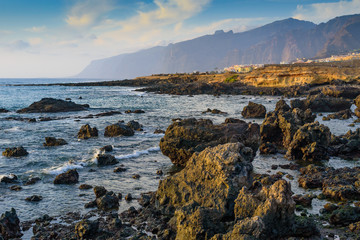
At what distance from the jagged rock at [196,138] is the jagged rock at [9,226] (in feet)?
30.9

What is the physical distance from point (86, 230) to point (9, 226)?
304 cm

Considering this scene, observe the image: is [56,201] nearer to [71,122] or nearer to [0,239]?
[0,239]

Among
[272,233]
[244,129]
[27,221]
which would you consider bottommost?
[27,221]

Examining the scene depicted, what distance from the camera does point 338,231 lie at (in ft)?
33.6

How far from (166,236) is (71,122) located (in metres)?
31.9

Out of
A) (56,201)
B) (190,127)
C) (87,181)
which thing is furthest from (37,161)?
(190,127)

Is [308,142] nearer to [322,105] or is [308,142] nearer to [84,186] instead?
[84,186]

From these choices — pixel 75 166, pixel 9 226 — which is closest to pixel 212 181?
pixel 9 226

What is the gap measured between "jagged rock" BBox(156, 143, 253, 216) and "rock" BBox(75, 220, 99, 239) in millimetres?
2885

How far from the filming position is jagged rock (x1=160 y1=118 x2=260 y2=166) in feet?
59.9

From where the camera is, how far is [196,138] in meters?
18.5

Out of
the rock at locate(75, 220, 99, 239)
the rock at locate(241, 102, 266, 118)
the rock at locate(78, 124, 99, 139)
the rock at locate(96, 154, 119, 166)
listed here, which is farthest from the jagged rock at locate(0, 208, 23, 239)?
the rock at locate(241, 102, 266, 118)

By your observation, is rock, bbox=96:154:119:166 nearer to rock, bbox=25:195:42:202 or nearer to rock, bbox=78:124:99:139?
rock, bbox=25:195:42:202

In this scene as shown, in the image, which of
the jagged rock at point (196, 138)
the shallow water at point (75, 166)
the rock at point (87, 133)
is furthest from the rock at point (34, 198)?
the rock at point (87, 133)
